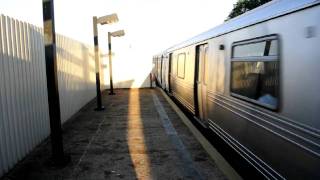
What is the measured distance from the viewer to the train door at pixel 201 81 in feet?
27.7

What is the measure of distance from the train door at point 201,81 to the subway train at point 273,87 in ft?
3.88

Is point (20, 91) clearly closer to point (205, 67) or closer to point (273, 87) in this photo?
point (205, 67)

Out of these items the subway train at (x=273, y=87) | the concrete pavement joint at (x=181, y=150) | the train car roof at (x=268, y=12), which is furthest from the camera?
the concrete pavement joint at (x=181, y=150)

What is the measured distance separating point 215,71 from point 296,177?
3786mm

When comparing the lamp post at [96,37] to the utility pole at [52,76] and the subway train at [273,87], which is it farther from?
the utility pole at [52,76]

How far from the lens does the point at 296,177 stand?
380cm

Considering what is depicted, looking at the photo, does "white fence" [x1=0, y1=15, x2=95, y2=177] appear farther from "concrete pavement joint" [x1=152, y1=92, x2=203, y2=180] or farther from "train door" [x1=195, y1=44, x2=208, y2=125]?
"train door" [x1=195, y1=44, x2=208, y2=125]

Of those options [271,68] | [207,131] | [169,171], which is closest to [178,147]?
[169,171]

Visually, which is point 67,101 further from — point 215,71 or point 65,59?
point 215,71

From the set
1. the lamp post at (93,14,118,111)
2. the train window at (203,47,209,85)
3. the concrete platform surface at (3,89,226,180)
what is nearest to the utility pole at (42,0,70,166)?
the concrete platform surface at (3,89,226,180)

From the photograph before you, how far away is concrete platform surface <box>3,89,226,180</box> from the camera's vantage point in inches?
227

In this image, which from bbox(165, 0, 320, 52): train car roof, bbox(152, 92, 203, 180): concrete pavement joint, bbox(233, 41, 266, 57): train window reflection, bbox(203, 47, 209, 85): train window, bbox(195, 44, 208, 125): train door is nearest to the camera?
bbox(165, 0, 320, 52): train car roof

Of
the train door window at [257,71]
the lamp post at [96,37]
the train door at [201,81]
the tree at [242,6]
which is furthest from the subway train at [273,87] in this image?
the tree at [242,6]

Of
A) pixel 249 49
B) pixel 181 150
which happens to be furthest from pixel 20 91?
pixel 249 49
